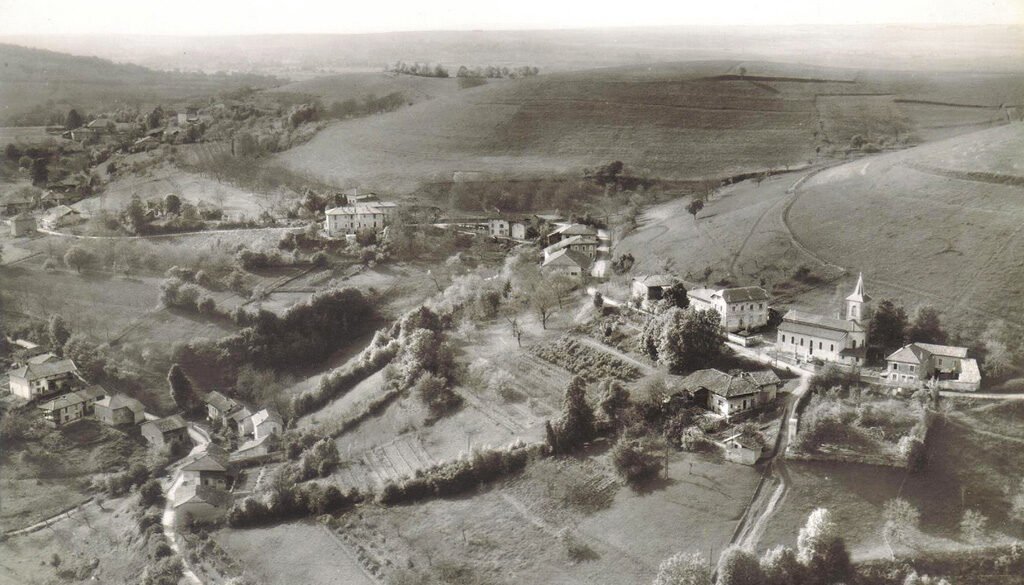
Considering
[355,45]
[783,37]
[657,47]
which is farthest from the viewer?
[355,45]

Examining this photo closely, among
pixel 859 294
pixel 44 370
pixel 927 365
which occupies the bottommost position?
pixel 44 370

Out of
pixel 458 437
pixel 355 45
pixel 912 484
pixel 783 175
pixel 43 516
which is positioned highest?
pixel 355 45

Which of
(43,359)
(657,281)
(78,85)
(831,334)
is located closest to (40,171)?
(78,85)

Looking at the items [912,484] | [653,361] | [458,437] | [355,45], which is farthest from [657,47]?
[912,484]

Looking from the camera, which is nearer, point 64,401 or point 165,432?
point 165,432

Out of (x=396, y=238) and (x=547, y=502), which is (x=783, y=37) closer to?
(x=396, y=238)

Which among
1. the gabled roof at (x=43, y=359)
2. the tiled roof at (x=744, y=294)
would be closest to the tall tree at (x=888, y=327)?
the tiled roof at (x=744, y=294)

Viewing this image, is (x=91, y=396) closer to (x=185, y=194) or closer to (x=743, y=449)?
(x=185, y=194)
